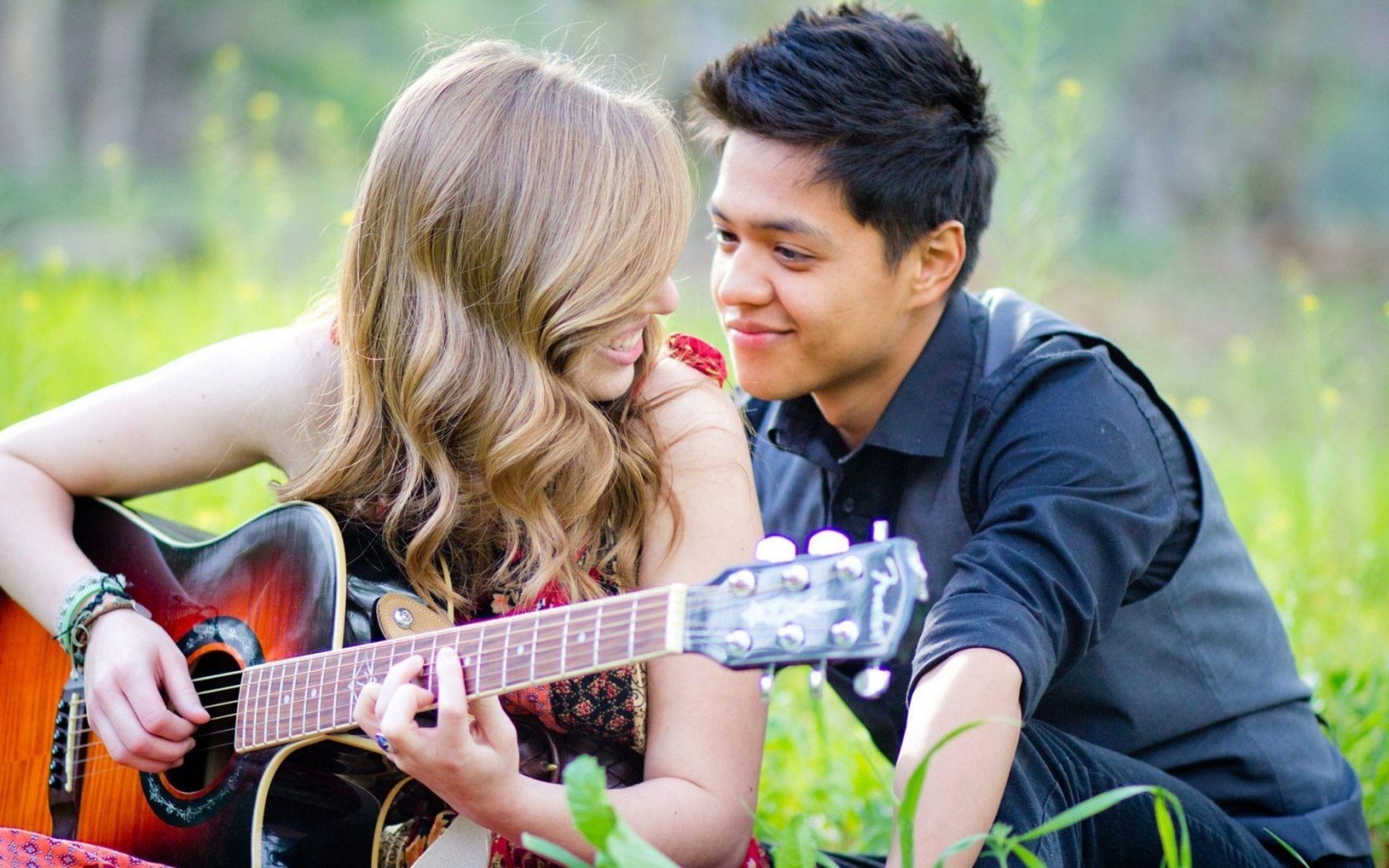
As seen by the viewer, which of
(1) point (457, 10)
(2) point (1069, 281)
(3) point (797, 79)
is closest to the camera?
(3) point (797, 79)

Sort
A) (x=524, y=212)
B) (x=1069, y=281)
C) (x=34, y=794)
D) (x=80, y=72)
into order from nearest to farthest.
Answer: (x=524, y=212) < (x=34, y=794) < (x=1069, y=281) < (x=80, y=72)

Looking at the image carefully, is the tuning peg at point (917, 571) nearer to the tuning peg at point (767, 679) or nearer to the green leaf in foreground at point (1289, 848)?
the tuning peg at point (767, 679)

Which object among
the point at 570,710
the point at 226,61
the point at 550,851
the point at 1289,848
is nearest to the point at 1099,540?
the point at 1289,848

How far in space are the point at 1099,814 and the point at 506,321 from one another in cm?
110

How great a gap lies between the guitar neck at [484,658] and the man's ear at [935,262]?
105cm

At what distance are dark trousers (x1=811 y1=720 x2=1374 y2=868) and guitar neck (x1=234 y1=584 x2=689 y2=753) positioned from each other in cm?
59

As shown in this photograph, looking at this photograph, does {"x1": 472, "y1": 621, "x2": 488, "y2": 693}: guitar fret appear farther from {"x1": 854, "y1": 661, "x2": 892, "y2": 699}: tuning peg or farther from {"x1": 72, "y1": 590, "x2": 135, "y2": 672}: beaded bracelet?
{"x1": 72, "y1": 590, "x2": 135, "y2": 672}: beaded bracelet

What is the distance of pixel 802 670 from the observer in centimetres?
352

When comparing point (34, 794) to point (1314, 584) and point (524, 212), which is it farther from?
point (1314, 584)

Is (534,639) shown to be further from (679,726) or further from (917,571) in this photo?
(917,571)

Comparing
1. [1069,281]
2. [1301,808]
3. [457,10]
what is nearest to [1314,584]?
[1301,808]

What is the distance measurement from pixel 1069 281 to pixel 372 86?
9.22 metres

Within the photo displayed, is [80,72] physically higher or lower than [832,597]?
higher

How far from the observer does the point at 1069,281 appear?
12.0 m
